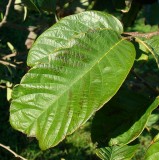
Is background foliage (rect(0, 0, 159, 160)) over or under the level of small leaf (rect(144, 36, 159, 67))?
under

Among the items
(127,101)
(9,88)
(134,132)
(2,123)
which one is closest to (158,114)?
(127,101)

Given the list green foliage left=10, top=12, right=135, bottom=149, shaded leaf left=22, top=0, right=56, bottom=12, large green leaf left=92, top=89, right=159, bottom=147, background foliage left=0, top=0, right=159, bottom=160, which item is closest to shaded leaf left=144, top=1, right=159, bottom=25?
background foliage left=0, top=0, right=159, bottom=160

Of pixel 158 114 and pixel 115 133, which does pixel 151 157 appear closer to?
pixel 115 133

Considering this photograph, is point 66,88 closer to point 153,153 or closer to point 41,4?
point 153,153

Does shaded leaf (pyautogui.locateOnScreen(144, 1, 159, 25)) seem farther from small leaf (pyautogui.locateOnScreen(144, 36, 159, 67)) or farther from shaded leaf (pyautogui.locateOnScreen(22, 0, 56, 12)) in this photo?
small leaf (pyautogui.locateOnScreen(144, 36, 159, 67))

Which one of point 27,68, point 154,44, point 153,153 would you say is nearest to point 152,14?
point 27,68

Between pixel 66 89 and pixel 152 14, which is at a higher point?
pixel 66 89

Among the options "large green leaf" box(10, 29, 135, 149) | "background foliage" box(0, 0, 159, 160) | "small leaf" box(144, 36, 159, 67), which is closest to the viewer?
"large green leaf" box(10, 29, 135, 149)
